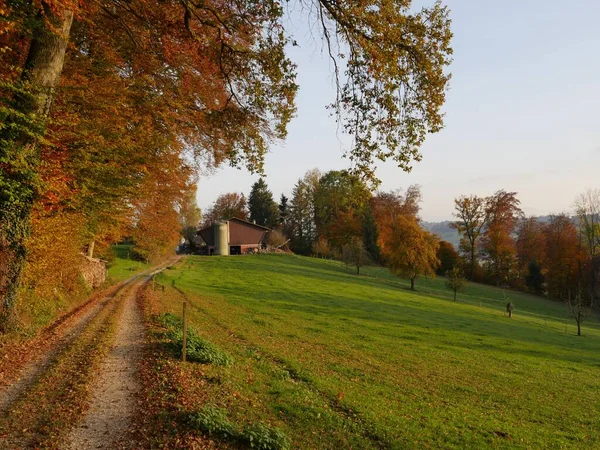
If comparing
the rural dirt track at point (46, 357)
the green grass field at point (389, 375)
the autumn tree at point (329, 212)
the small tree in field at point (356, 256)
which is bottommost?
the green grass field at point (389, 375)

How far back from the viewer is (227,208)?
115 m

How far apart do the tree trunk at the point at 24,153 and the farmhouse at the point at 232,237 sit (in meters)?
68.4

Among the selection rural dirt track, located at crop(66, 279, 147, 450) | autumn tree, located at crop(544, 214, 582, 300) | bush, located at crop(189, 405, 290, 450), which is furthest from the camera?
autumn tree, located at crop(544, 214, 582, 300)

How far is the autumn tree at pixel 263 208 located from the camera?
353 ft

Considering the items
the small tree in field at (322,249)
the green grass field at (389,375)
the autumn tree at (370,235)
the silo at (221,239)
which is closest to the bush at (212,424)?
the green grass field at (389,375)

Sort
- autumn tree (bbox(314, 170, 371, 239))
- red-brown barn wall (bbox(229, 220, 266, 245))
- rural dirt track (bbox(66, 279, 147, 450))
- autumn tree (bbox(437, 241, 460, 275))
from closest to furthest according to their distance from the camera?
rural dirt track (bbox(66, 279, 147, 450)), autumn tree (bbox(437, 241, 460, 275)), red-brown barn wall (bbox(229, 220, 266, 245)), autumn tree (bbox(314, 170, 371, 239))

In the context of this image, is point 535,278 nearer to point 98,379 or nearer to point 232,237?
point 232,237

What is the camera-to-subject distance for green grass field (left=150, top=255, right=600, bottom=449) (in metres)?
8.73

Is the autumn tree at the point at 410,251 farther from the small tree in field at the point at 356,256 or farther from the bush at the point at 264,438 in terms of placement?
the bush at the point at 264,438

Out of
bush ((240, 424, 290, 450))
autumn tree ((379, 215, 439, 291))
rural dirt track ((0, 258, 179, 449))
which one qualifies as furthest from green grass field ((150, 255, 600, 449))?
autumn tree ((379, 215, 439, 291))

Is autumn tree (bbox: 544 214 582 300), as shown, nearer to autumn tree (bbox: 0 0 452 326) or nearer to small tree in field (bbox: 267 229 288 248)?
small tree in field (bbox: 267 229 288 248)

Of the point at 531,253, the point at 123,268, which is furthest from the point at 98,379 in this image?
the point at 531,253

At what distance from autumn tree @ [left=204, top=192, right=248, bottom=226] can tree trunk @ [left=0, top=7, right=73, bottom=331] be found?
3960 inches

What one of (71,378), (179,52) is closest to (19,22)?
(179,52)
